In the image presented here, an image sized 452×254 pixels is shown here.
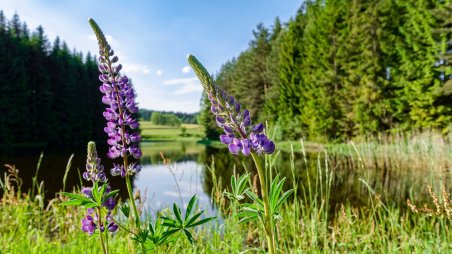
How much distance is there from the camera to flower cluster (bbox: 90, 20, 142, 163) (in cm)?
182

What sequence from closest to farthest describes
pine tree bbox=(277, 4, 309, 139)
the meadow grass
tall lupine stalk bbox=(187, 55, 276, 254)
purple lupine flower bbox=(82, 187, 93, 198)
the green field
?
tall lupine stalk bbox=(187, 55, 276, 254), purple lupine flower bbox=(82, 187, 93, 198), the meadow grass, pine tree bbox=(277, 4, 309, 139), the green field

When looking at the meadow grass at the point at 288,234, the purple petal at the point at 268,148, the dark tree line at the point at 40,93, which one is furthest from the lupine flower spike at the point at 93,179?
the dark tree line at the point at 40,93

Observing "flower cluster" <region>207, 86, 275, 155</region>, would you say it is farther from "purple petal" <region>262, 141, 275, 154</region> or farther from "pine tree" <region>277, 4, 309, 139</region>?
"pine tree" <region>277, 4, 309, 139</region>

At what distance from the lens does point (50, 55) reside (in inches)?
1991

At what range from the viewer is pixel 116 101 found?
1.84 metres

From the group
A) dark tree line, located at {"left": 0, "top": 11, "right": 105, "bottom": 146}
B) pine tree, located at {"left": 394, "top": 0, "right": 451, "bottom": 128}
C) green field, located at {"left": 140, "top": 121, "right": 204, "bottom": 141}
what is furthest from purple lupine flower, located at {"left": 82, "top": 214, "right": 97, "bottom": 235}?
green field, located at {"left": 140, "top": 121, "right": 204, "bottom": 141}

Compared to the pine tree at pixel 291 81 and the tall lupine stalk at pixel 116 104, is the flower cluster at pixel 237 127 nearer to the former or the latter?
the tall lupine stalk at pixel 116 104

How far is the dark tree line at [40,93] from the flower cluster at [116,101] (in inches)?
1805

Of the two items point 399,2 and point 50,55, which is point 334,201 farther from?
point 50,55

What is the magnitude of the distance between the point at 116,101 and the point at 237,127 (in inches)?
35.8

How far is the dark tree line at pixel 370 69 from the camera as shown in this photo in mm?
24719


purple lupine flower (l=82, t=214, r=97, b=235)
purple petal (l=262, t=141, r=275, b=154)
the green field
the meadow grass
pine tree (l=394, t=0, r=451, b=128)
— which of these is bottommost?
the green field

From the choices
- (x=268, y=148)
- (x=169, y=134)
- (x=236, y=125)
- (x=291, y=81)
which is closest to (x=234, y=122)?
(x=236, y=125)

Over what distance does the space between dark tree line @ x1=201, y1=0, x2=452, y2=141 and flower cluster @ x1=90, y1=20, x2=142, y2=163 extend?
1782 cm
